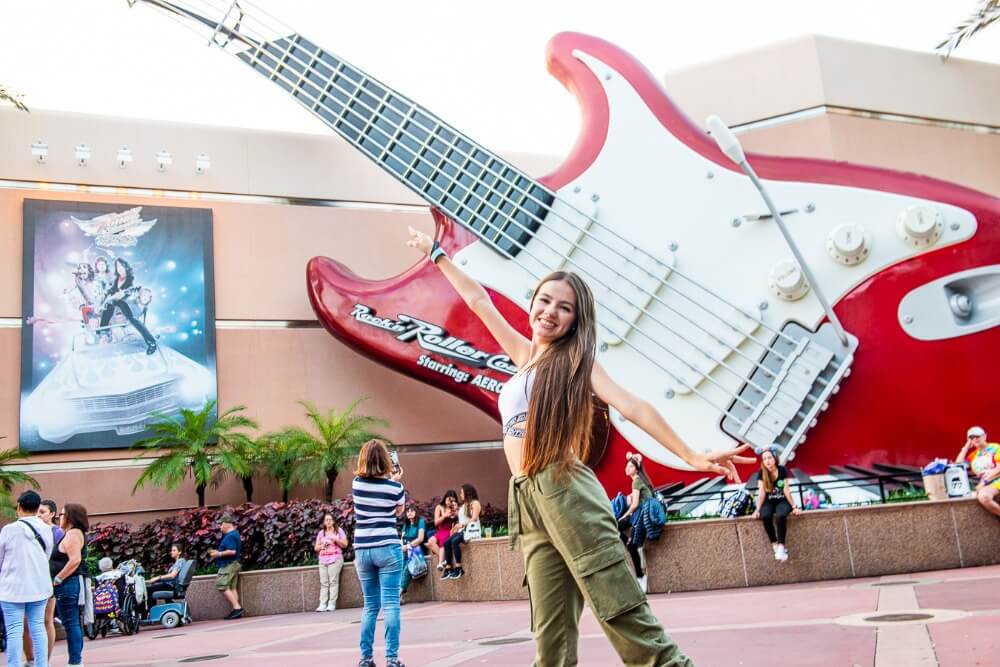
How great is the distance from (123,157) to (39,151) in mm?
1259

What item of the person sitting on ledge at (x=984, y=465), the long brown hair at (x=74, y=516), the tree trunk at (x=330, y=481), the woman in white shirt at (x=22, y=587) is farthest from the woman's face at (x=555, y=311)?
the tree trunk at (x=330, y=481)

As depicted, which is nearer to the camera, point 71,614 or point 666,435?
point 666,435

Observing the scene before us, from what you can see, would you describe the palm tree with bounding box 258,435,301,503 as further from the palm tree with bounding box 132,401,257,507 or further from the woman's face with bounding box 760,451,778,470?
the woman's face with bounding box 760,451,778,470

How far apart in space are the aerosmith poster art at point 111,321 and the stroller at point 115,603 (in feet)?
12.2

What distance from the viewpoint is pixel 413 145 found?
13.4 m

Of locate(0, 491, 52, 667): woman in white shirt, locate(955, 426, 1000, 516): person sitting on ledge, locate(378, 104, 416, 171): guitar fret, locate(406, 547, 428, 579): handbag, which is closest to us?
locate(0, 491, 52, 667): woman in white shirt

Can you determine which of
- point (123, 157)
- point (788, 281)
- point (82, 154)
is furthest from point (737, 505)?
point (82, 154)

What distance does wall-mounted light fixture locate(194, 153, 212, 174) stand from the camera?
16.0 metres

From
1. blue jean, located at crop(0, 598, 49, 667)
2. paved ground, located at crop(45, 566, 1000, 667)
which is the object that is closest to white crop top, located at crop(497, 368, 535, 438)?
paved ground, located at crop(45, 566, 1000, 667)

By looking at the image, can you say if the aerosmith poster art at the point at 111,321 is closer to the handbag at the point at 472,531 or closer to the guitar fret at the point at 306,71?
the guitar fret at the point at 306,71

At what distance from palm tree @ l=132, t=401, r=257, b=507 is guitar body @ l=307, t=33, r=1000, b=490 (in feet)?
8.84

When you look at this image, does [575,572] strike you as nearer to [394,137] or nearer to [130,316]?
[394,137]

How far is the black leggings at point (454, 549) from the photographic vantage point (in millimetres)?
10961

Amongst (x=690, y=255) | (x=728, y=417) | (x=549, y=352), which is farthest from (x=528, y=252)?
(x=549, y=352)
